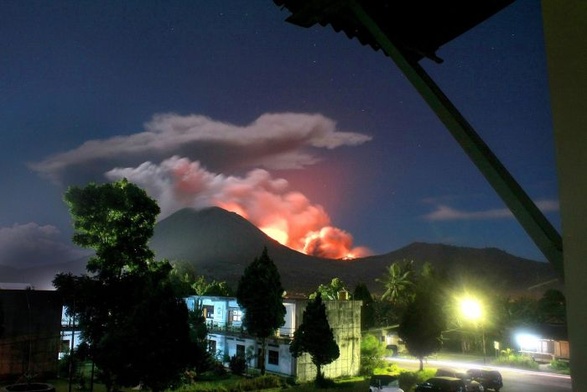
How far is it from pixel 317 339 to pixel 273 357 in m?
6.96

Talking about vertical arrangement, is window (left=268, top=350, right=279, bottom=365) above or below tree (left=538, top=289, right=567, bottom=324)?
below

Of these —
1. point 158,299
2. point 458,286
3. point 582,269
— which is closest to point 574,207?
point 582,269

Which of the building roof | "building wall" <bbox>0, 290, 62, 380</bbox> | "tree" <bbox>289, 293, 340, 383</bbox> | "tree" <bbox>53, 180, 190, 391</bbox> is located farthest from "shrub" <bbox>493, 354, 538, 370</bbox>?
the building roof

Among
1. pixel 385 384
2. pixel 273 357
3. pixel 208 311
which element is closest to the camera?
pixel 385 384

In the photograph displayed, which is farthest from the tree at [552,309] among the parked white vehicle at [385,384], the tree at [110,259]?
the tree at [110,259]

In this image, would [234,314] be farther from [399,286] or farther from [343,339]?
[399,286]

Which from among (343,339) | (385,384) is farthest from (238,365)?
(385,384)

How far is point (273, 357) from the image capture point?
3741 centimetres

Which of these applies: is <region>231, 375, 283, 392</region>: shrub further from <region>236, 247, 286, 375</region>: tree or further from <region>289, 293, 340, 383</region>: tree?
<region>236, 247, 286, 375</region>: tree

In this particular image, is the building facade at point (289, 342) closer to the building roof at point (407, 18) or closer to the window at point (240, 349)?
the window at point (240, 349)

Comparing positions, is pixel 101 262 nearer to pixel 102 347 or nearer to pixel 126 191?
pixel 126 191

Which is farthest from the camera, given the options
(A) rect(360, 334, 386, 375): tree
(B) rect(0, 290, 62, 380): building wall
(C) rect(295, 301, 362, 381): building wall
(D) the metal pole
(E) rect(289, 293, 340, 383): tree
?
(A) rect(360, 334, 386, 375): tree

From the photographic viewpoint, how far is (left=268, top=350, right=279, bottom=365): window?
37.0m

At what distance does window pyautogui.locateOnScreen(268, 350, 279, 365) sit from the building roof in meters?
35.6
